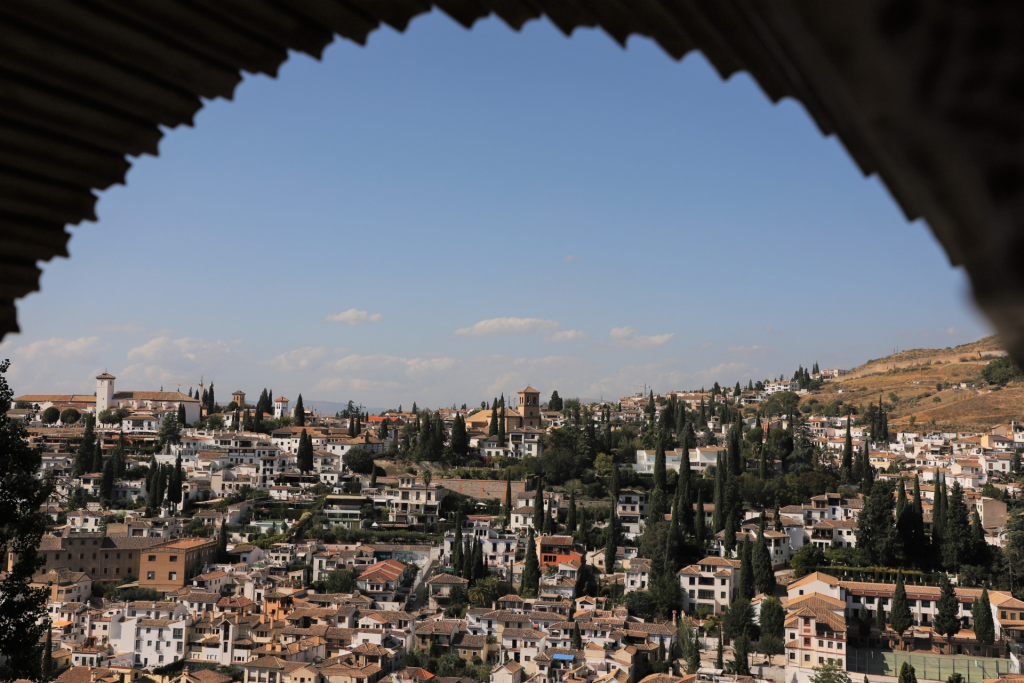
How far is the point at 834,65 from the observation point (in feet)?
1.03

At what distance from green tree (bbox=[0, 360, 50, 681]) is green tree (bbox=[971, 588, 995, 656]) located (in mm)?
20830

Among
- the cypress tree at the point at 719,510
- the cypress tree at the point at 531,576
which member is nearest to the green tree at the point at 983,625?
the cypress tree at the point at 719,510

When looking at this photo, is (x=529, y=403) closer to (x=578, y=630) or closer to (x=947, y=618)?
(x=578, y=630)

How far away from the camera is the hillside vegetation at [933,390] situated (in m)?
47.3

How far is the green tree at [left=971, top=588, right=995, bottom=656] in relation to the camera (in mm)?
20062

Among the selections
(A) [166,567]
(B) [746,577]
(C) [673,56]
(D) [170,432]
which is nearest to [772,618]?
(B) [746,577]

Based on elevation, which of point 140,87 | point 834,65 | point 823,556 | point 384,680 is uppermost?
point 140,87

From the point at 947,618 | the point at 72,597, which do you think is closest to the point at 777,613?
the point at 947,618

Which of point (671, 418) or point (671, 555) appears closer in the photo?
point (671, 555)

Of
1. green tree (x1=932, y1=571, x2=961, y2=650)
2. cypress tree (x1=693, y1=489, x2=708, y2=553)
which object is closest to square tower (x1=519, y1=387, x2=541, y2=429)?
cypress tree (x1=693, y1=489, x2=708, y2=553)

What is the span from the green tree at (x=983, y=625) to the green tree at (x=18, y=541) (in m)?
20.8

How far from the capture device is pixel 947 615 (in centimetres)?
2056

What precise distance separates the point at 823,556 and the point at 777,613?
16.8ft

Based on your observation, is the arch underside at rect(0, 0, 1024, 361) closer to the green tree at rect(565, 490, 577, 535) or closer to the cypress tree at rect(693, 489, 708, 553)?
the cypress tree at rect(693, 489, 708, 553)
